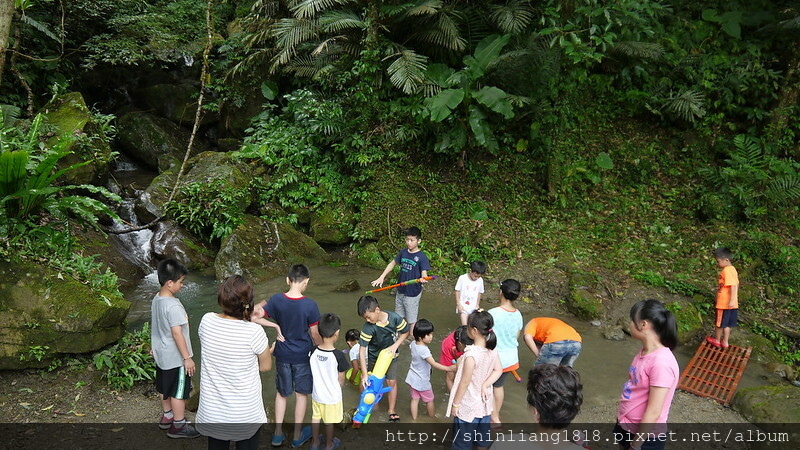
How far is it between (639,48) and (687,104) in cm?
169

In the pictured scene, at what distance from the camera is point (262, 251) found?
966cm

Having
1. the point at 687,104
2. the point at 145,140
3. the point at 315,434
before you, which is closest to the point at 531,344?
the point at 315,434

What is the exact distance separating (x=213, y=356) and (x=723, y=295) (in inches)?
262

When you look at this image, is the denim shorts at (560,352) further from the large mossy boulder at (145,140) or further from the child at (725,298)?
the large mossy boulder at (145,140)

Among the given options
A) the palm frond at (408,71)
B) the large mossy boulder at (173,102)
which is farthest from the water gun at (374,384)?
the large mossy boulder at (173,102)

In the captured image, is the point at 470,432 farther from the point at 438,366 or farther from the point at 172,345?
the point at 172,345

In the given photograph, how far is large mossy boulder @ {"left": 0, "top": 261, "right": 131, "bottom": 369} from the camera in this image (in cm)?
491

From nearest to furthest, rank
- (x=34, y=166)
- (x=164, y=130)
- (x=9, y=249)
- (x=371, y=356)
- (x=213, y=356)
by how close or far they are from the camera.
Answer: (x=213, y=356) → (x=371, y=356) → (x=9, y=249) → (x=34, y=166) → (x=164, y=130)

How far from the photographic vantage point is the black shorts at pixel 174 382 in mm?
4331

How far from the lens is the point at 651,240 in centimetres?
969

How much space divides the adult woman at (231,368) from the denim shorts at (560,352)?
2.78 metres

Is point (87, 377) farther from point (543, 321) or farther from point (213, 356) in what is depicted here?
point (543, 321)

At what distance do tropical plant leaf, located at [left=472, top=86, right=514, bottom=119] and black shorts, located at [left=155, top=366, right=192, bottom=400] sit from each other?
7243 millimetres

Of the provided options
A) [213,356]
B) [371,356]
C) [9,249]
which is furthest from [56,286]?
[371,356]
